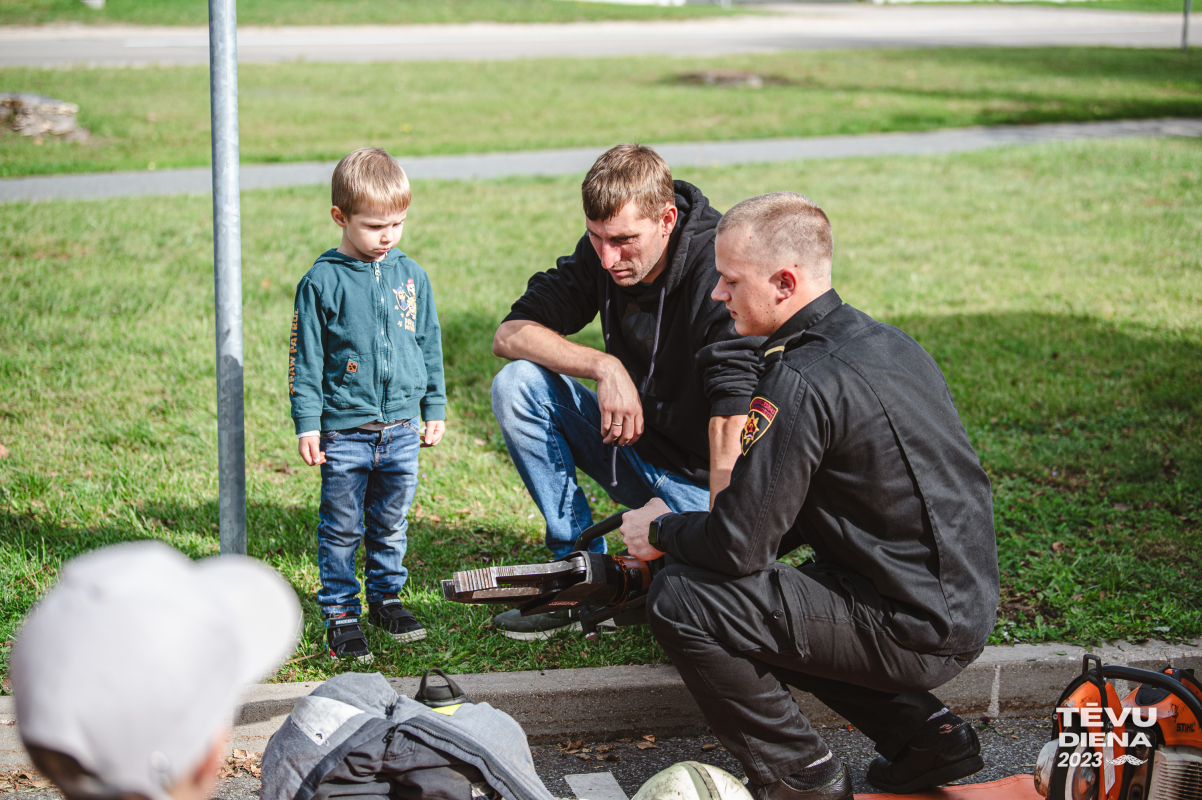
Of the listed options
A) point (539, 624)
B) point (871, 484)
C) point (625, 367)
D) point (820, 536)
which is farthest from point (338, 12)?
point (871, 484)

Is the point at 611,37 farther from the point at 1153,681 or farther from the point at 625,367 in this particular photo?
the point at 1153,681

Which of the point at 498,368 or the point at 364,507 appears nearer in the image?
the point at 364,507

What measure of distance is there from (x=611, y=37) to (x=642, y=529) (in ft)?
82.5

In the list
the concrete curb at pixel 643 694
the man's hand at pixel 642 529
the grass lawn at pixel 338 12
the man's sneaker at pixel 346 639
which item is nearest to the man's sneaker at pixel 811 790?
the concrete curb at pixel 643 694

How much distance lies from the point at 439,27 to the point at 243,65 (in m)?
8.74

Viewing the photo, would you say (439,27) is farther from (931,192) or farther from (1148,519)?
(1148,519)

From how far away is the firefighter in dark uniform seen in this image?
2414 millimetres

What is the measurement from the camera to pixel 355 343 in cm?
321

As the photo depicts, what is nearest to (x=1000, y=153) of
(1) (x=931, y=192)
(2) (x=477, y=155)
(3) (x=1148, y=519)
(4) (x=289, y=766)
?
(1) (x=931, y=192)

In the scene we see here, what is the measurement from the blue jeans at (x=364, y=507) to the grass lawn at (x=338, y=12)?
965 inches

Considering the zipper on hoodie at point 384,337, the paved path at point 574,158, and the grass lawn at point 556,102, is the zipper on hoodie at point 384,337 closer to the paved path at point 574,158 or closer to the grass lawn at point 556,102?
the paved path at point 574,158

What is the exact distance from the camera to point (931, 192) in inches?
411

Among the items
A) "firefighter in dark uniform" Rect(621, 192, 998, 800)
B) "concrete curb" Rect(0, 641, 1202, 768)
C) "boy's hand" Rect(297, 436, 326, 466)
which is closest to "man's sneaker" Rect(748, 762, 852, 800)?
"firefighter in dark uniform" Rect(621, 192, 998, 800)

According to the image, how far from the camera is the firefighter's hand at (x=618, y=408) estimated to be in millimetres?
3404
